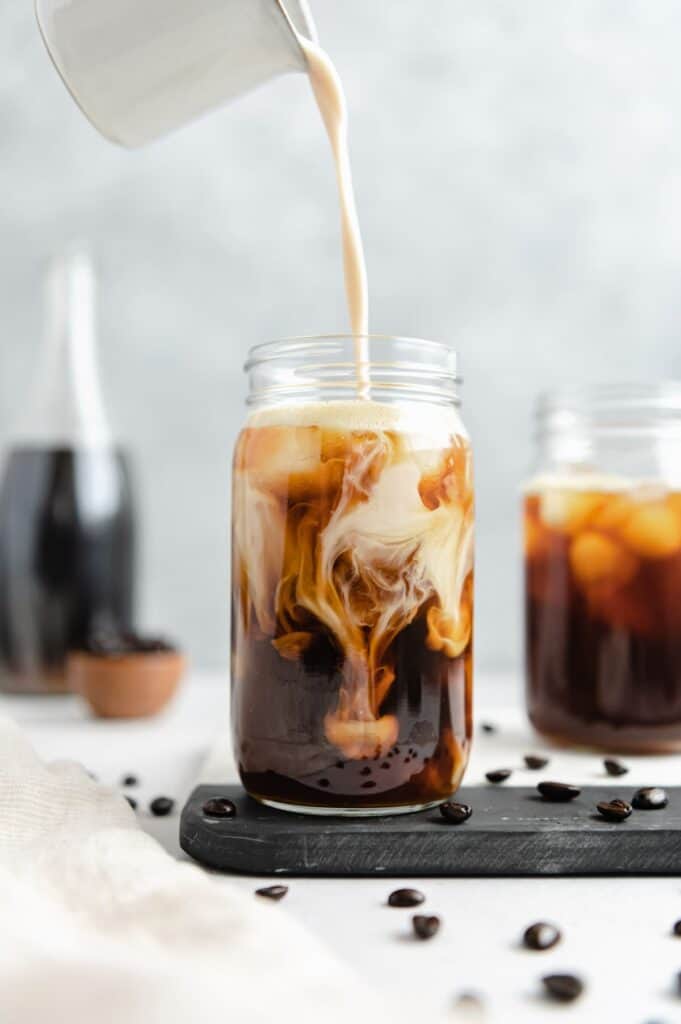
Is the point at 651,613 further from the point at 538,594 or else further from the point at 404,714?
the point at 404,714

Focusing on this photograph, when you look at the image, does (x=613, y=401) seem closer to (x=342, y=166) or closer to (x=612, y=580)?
(x=612, y=580)

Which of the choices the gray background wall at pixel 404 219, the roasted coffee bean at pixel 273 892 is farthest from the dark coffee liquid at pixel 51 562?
the roasted coffee bean at pixel 273 892

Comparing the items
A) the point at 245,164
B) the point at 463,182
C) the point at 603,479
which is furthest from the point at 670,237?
the point at 603,479

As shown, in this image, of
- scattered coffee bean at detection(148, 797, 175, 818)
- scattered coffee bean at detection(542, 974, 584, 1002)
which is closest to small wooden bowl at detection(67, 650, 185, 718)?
scattered coffee bean at detection(148, 797, 175, 818)

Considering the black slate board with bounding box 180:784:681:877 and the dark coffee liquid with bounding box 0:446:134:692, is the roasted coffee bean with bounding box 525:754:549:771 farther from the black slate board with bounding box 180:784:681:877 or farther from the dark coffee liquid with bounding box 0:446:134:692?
the dark coffee liquid with bounding box 0:446:134:692

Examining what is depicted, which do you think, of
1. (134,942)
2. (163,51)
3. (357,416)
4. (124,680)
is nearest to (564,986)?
(134,942)

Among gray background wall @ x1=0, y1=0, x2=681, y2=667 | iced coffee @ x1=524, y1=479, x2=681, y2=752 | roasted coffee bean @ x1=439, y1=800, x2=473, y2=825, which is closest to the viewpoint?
roasted coffee bean @ x1=439, y1=800, x2=473, y2=825
